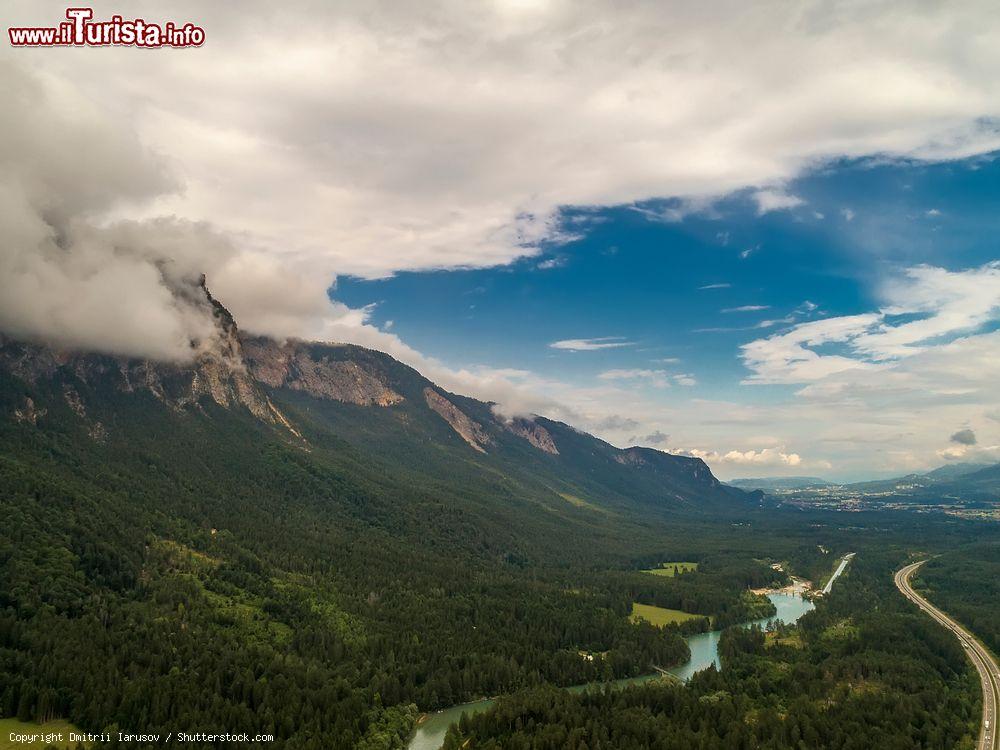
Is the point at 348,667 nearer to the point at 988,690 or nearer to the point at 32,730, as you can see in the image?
the point at 32,730

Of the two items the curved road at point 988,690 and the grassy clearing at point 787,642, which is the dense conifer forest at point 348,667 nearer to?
the grassy clearing at point 787,642

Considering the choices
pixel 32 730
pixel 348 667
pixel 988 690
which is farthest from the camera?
pixel 348 667

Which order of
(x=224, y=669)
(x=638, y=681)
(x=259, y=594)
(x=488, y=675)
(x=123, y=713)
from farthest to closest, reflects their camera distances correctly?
(x=259, y=594) → (x=638, y=681) → (x=488, y=675) → (x=224, y=669) → (x=123, y=713)

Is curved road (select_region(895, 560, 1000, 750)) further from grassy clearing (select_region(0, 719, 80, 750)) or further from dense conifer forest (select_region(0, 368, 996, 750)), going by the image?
grassy clearing (select_region(0, 719, 80, 750))

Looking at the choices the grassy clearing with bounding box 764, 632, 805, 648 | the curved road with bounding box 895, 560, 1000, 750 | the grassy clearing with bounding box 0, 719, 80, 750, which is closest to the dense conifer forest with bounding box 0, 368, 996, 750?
the grassy clearing with bounding box 764, 632, 805, 648

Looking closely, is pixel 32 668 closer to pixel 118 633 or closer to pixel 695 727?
pixel 118 633

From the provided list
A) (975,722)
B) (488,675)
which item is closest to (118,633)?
(488,675)

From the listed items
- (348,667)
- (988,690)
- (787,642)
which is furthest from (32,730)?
(988,690)

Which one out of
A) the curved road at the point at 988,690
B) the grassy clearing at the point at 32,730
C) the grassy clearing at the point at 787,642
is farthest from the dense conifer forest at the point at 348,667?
the curved road at the point at 988,690
